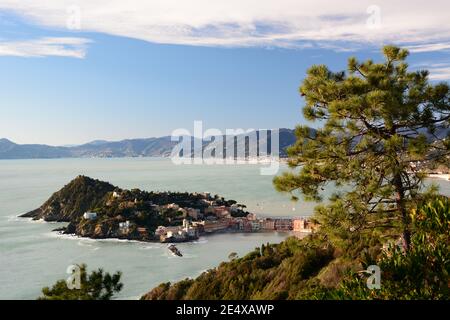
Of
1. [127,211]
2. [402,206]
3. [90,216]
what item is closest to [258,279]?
[402,206]

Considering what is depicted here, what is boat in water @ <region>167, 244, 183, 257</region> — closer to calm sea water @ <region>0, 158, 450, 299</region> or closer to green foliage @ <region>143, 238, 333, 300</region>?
calm sea water @ <region>0, 158, 450, 299</region>

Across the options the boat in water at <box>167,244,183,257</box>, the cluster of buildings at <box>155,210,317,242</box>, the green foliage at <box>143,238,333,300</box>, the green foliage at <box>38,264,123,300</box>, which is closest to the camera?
the green foliage at <box>38,264,123,300</box>

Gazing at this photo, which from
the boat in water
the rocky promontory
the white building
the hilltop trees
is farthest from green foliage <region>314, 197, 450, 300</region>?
the white building

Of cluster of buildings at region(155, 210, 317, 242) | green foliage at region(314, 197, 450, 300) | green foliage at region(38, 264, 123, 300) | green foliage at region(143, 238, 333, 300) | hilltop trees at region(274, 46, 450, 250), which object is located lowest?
cluster of buildings at region(155, 210, 317, 242)

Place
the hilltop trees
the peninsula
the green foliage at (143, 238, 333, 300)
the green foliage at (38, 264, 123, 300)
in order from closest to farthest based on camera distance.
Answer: the hilltop trees, the green foliage at (38, 264, 123, 300), the green foliage at (143, 238, 333, 300), the peninsula

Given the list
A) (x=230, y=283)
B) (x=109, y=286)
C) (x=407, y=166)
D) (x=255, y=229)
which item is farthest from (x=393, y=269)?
(x=255, y=229)

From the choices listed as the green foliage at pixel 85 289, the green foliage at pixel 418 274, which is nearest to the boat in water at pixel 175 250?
the green foliage at pixel 85 289

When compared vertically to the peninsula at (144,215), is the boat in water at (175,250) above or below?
below

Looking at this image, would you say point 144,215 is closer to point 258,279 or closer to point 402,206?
point 258,279

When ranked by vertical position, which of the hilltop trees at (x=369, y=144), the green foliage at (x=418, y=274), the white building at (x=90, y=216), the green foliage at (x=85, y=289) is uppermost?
the hilltop trees at (x=369, y=144)

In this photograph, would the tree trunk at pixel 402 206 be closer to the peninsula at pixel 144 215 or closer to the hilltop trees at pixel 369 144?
the hilltop trees at pixel 369 144

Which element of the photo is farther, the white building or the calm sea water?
the white building
